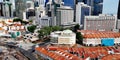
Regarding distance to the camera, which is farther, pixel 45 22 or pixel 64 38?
pixel 45 22

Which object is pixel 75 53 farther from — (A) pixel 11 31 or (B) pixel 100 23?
(A) pixel 11 31

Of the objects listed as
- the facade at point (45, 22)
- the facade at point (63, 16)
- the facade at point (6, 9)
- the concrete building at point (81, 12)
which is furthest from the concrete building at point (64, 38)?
the facade at point (6, 9)

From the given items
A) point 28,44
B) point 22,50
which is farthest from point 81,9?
point 22,50

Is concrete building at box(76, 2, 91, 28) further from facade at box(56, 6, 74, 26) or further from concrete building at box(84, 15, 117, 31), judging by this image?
concrete building at box(84, 15, 117, 31)

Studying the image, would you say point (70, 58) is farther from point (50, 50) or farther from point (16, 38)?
point (16, 38)

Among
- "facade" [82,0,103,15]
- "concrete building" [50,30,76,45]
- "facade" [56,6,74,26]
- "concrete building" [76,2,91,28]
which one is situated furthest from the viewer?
"facade" [82,0,103,15]

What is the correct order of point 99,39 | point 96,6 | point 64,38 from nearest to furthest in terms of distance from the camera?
point 64,38, point 99,39, point 96,6

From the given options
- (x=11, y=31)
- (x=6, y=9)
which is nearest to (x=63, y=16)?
(x=11, y=31)

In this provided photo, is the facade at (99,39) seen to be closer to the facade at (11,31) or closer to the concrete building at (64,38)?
the concrete building at (64,38)

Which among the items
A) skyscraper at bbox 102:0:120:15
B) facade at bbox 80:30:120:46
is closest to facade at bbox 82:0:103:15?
skyscraper at bbox 102:0:120:15
